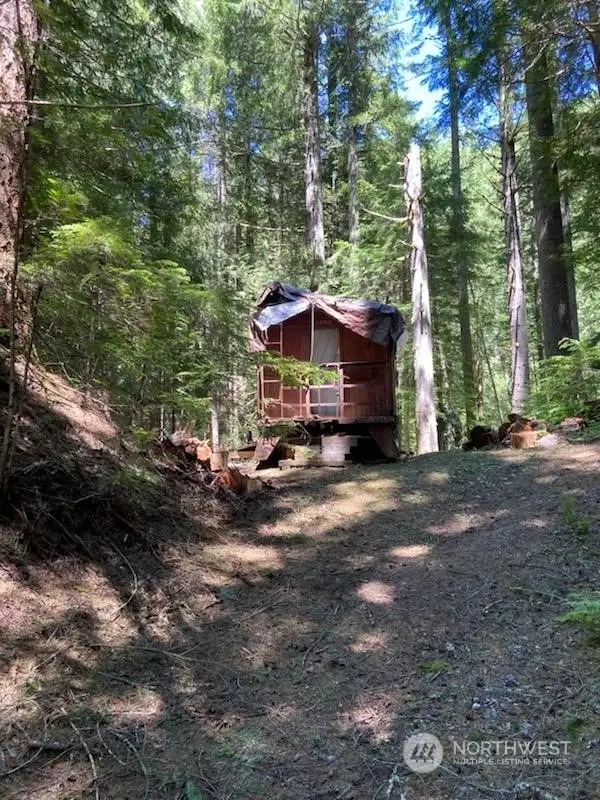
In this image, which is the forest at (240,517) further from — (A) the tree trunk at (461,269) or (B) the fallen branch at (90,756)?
(A) the tree trunk at (461,269)

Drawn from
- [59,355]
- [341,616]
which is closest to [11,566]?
[59,355]

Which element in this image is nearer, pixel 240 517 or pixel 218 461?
pixel 240 517

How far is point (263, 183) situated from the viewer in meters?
20.8

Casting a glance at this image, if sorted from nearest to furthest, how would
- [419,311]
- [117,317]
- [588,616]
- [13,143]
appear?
[588,616] < [13,143] < [117,317] < [419,311]

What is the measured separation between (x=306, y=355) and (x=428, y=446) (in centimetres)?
371

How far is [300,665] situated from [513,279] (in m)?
13.5

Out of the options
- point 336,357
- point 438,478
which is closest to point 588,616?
point 438,478

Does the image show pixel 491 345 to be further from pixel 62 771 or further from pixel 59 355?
pixel 62 771

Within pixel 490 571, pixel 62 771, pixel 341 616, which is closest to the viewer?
pixel 62 771

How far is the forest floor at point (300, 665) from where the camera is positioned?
2105 millimetres

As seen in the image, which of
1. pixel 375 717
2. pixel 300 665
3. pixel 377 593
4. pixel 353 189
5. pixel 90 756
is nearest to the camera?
pixel 90 756

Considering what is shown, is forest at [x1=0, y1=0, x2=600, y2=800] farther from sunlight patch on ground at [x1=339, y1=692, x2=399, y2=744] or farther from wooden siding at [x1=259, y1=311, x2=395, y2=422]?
wooden siding at [x1=259, y1=311, x2=395, y2=422]

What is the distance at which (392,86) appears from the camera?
1906cm

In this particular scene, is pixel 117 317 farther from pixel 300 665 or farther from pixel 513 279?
pixel 513 279
